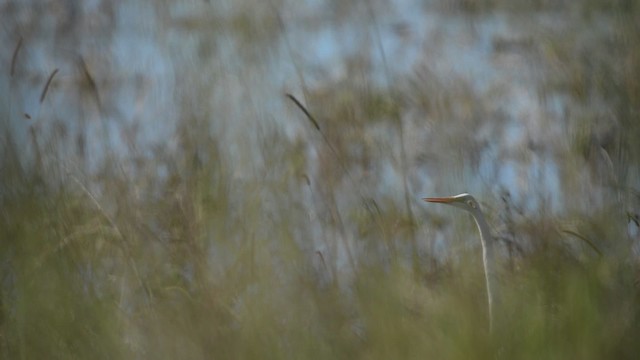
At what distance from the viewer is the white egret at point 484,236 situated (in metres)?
2.83

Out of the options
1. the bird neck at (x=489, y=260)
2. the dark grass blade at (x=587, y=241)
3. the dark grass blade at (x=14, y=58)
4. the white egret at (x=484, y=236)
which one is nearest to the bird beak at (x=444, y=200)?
the white egret at (x=484, y=236)

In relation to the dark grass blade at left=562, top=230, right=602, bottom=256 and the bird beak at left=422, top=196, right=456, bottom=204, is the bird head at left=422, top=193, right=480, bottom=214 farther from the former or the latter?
the dark grass blade at left=562, top=230, right=602, bottom=256

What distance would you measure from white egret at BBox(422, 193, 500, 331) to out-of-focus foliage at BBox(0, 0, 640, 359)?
1.2 inches

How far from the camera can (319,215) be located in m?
2.99

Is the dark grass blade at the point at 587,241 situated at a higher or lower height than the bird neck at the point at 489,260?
higher

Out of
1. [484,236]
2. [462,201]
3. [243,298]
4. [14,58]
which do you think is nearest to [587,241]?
[462,201]

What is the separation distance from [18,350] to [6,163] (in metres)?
0.44

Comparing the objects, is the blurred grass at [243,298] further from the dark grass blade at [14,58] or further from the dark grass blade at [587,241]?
the dark grass blade at [14,58]

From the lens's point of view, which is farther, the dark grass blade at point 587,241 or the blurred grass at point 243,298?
the dark grass blade at point 587,241

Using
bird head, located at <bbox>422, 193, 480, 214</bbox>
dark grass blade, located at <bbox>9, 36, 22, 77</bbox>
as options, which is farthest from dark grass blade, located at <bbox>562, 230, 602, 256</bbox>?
dark grass blade, located at <bbox>9, 36, 22, 77</bbox>

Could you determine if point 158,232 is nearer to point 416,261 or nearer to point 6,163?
point 6,163

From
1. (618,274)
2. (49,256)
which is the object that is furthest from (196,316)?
(618,274)

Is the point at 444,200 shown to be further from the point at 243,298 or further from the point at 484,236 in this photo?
the point at 243,298

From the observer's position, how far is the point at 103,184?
3.10 metres
